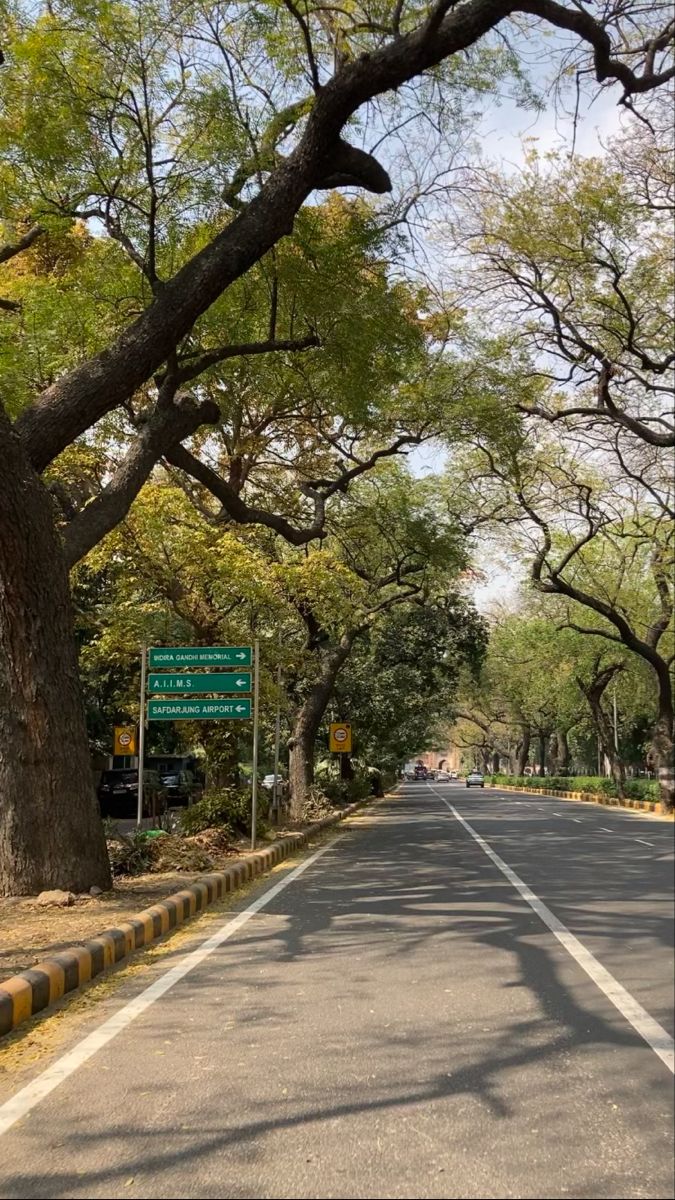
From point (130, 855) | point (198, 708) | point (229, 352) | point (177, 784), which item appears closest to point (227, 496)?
point (229, 352)

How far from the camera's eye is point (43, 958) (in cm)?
588

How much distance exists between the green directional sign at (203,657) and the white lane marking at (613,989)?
510cm

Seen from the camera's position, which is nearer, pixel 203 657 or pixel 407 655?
pixel 203 657

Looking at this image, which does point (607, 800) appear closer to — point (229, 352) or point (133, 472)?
point (229, 352)

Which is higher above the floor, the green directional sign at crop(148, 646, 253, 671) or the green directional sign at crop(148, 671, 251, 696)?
the green directional sign at crop(148, 646, 253, 671)

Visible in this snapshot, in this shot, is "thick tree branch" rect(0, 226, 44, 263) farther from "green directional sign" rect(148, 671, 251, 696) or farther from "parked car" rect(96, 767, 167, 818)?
"parked car" rect(96, 767, 167, 818)

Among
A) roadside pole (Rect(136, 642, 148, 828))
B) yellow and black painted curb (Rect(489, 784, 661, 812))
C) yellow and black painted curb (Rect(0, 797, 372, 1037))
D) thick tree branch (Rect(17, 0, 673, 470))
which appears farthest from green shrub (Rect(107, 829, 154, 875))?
yellow and black painted curb (Rect(489, 784, 661, 812))

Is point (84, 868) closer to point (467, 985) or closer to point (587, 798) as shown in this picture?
point (467, 985)

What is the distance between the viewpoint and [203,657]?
1251 cm

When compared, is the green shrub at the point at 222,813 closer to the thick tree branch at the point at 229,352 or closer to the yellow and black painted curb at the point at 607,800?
the thick tree branch at the point at 229,352

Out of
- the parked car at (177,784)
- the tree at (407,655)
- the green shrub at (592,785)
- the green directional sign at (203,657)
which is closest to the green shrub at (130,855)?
the green directional sign at (203,657)

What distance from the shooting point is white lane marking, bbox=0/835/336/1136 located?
377cm

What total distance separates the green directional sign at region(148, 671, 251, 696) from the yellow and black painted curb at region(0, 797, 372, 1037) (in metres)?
2.48

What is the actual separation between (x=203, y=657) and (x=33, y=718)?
4.42 metres
